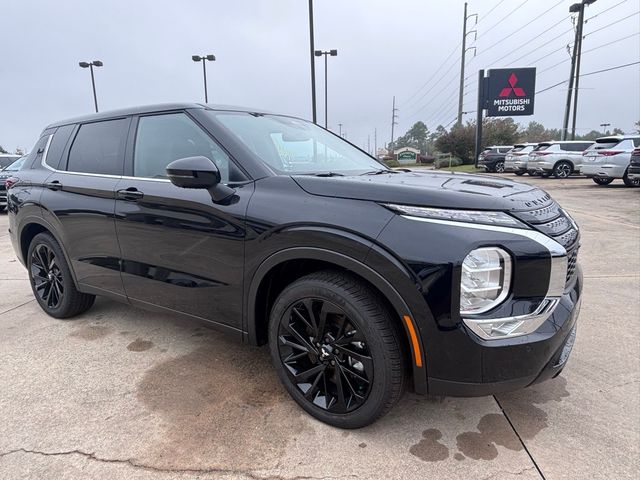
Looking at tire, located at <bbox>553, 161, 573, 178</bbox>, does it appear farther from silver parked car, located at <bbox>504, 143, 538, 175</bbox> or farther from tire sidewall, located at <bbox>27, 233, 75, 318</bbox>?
tire sidewall, located at <bbox>27, 233, 75, 318</bbox>

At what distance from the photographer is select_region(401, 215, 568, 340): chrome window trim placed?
1.82m

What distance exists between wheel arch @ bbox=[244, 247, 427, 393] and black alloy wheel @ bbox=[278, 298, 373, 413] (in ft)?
0.65

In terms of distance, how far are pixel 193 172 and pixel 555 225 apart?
72.4 inches

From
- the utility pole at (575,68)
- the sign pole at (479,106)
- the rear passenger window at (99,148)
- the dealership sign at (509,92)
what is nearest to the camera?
the rear passenger window at (99,148)

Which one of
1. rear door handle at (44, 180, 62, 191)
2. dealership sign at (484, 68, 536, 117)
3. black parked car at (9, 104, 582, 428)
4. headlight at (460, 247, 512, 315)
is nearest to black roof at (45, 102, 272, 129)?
black parked car at (9, 104, 582, 428)

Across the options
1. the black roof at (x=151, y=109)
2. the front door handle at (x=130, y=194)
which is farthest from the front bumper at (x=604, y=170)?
the front door handle at (x=130, y=194)

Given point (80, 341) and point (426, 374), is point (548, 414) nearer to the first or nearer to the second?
point (426, 374)

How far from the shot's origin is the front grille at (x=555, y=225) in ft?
6.37

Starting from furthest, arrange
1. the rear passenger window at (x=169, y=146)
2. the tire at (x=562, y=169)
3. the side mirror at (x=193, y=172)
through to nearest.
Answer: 1. the tire at (x=562, y=169)
2. the rear passenger window at (x=169, y=146)
3. the side mirror at (x=193, y=172)

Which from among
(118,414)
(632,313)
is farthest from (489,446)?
(632,313)

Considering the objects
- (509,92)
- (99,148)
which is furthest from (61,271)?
(509,92)

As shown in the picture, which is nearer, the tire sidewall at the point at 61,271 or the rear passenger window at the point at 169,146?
the rear passenger window at the point at 169,146

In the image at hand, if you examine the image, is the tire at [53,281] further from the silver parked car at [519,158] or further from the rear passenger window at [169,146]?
the silver parked car at [519,158]

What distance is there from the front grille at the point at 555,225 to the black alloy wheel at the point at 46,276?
3.60 m
